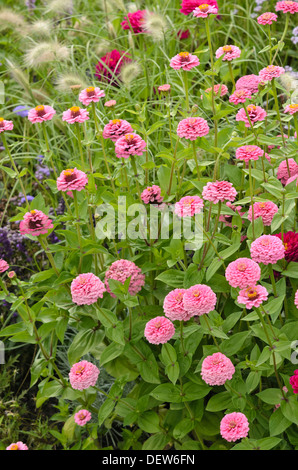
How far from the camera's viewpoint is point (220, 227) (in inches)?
70.6

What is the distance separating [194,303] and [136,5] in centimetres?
228

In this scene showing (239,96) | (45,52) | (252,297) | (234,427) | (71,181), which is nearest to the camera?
(252,297)

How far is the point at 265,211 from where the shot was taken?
1542mm

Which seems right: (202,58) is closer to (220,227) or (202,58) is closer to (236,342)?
(220,227)

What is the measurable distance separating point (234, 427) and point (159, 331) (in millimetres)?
297

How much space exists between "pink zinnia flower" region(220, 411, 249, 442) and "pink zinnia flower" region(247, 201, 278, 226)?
21.6 inches

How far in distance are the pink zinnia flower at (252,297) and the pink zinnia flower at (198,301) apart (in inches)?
3.5

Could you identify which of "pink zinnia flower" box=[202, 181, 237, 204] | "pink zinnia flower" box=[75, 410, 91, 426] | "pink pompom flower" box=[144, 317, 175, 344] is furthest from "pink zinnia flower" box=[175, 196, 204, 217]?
"pink zinnia flower" box=[75, 410, 91, 426]

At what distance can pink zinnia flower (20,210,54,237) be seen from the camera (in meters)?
1.48

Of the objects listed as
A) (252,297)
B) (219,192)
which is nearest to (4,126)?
(219,192)

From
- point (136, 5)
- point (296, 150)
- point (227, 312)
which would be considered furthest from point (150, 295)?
point (136, 5)

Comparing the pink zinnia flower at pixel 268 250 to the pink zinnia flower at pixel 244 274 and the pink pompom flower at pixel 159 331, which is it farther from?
the pink pompom flower at pixel 159 331

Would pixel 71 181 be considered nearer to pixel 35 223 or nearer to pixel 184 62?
pixel 35 223

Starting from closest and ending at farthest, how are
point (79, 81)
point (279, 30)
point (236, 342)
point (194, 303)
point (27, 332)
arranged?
point (194, 303)
point (236, 342)
point (27, 332)
point (79, 81)
point (279, 30)
